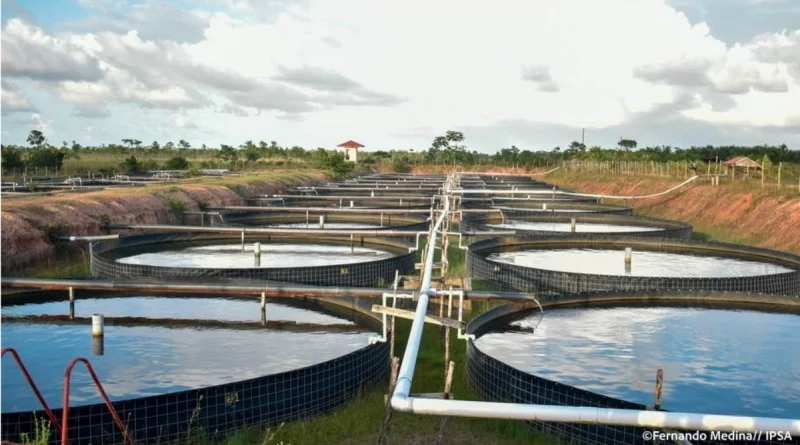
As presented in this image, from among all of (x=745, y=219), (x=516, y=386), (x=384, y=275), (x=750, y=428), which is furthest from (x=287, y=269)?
(x=745, y=219)

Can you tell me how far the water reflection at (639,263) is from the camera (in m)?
11.9

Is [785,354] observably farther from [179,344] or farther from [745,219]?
[745,219]

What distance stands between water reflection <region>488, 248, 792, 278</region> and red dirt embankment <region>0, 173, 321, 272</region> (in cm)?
751

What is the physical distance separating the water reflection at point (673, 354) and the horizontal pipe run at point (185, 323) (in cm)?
166

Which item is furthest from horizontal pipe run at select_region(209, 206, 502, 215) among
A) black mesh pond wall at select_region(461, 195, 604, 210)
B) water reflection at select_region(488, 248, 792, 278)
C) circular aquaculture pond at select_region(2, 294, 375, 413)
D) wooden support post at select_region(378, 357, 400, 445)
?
wooden support post at select_region(378, 357, 400, 445)

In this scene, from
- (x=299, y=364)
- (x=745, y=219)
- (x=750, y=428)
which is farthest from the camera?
(x=745, y=219)

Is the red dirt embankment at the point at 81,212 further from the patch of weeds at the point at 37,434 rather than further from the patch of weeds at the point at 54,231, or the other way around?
the patch of weeds at the point at 37,434

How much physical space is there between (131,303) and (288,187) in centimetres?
2173

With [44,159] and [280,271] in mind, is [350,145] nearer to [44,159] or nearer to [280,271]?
[44,159]

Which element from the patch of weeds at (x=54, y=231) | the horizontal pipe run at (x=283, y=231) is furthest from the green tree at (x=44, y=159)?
the patch of weeds at (x=54, y=231)

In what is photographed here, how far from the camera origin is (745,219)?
19406 mm

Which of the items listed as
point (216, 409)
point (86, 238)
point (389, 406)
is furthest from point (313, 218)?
point (389, 406)

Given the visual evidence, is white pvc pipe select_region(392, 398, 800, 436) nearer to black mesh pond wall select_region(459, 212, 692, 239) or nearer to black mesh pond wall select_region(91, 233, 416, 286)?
black mesh pond wall select_region(91, 233, 416, 286)

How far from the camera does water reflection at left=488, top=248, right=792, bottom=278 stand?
11.9 meters
